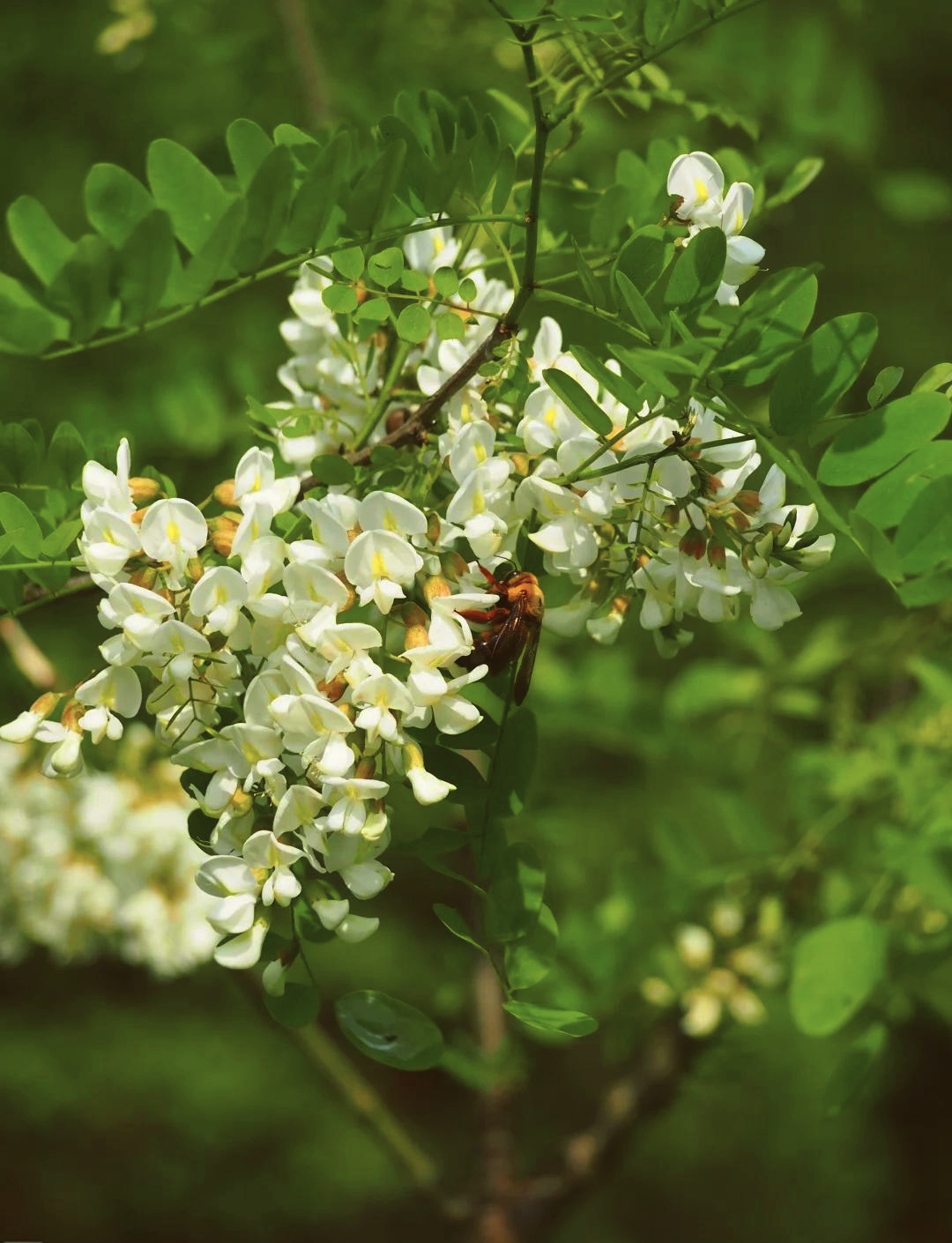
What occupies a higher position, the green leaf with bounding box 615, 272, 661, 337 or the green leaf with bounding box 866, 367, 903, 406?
the green leaf with bounding box 615, 272, 661, 337

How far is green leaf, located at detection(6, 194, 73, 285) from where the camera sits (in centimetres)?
92

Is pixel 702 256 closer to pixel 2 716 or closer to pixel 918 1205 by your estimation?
pixel 2 716

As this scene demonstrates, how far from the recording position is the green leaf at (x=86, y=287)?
81 cm

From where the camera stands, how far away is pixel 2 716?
194 cm

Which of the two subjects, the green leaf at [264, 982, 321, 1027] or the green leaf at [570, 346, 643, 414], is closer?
the green leaf at [570, 346, 643, 414]

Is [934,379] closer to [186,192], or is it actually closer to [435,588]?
[435,588]

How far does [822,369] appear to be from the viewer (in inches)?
29.2

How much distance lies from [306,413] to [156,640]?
255 millimetres

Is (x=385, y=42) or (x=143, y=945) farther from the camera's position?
(x=385, y=42)

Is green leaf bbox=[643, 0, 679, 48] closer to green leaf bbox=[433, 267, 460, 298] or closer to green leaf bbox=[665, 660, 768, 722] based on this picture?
green leaf bbox=[433, 267, 460, 298]

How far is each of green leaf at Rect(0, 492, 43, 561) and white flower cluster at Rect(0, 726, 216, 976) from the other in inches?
34.6

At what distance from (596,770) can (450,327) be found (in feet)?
8.99

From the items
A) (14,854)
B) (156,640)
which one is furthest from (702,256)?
(14,854)

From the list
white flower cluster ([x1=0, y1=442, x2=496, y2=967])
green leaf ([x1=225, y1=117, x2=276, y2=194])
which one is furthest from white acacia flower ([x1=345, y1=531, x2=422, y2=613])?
green leaf ([x1=225, y1=117, x2=276, y2=194])
